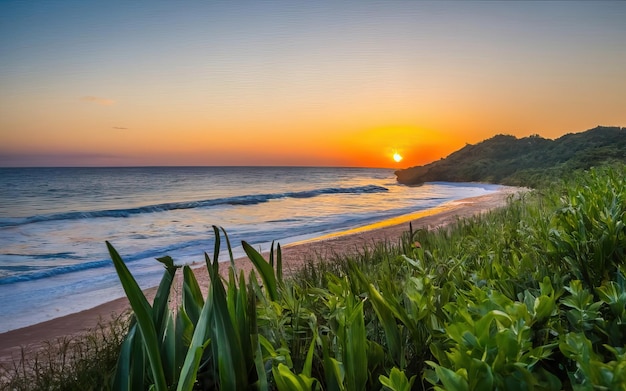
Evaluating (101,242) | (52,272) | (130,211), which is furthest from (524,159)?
(52,272)

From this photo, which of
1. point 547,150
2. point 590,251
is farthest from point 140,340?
point 547,150

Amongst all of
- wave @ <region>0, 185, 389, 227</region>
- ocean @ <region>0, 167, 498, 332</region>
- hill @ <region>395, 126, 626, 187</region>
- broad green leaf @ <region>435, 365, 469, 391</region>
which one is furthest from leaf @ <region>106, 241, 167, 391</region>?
wave @ <region>0, 185, 389, 227</region>

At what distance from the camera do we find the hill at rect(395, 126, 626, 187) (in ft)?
52.9

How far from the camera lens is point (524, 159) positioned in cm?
3117

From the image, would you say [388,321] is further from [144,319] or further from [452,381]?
[144,319]

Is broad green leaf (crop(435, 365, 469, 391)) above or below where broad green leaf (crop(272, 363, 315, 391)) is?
above

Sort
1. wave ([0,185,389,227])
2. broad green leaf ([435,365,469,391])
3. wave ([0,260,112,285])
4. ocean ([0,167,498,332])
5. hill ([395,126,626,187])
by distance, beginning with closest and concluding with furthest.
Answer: broad green leaf ([435,365,469,391]) < ocean ([0,167,498,332]) < wave ([0,260,112,285]) < hill ([395,126,626,187]) < wave ([0,185,389,227])

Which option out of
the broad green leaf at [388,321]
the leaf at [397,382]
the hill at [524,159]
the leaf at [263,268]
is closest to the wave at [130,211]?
the hill at [524,159]

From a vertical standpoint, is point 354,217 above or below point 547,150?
below

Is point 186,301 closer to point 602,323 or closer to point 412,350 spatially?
point 412,350

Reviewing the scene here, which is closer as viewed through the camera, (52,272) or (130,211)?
(52,272)

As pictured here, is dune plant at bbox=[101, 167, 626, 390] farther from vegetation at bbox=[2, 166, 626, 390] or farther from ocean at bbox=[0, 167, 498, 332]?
ocean at bbox=[0, 167, 498, 332]

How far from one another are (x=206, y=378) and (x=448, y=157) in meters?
49.8

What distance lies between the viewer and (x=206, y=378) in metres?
1.27
